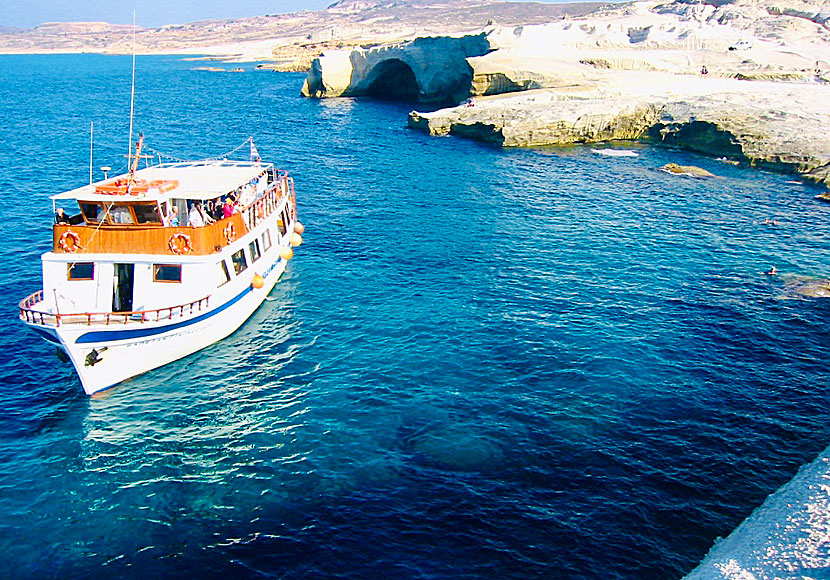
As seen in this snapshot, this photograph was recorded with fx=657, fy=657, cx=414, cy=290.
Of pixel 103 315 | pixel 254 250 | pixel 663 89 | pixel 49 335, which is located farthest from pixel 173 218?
pixel 663 89

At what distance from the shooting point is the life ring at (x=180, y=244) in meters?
31.9

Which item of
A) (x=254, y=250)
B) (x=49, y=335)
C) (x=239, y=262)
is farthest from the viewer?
(x=254, y=250)

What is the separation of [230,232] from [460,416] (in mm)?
16027

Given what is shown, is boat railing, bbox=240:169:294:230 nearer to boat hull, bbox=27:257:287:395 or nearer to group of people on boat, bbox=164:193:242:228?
group of people on boat, bbox=164:193:242:228

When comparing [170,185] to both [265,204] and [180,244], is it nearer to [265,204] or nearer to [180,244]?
[180,244]

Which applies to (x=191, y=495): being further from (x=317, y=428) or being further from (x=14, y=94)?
(x=14, y=94)

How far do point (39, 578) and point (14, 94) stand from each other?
A: 147436mm

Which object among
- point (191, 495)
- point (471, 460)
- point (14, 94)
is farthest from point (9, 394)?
point (14, 94)

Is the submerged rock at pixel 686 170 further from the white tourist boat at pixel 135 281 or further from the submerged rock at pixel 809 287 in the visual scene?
the white tourist boat at pixel 135 281

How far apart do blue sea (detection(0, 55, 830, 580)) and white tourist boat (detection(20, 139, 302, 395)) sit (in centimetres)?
158

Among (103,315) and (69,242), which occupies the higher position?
(69,242)

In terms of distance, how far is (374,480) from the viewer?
24.2 metres

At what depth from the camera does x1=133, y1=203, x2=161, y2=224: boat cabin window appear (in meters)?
32.3

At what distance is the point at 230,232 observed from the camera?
115 feet
